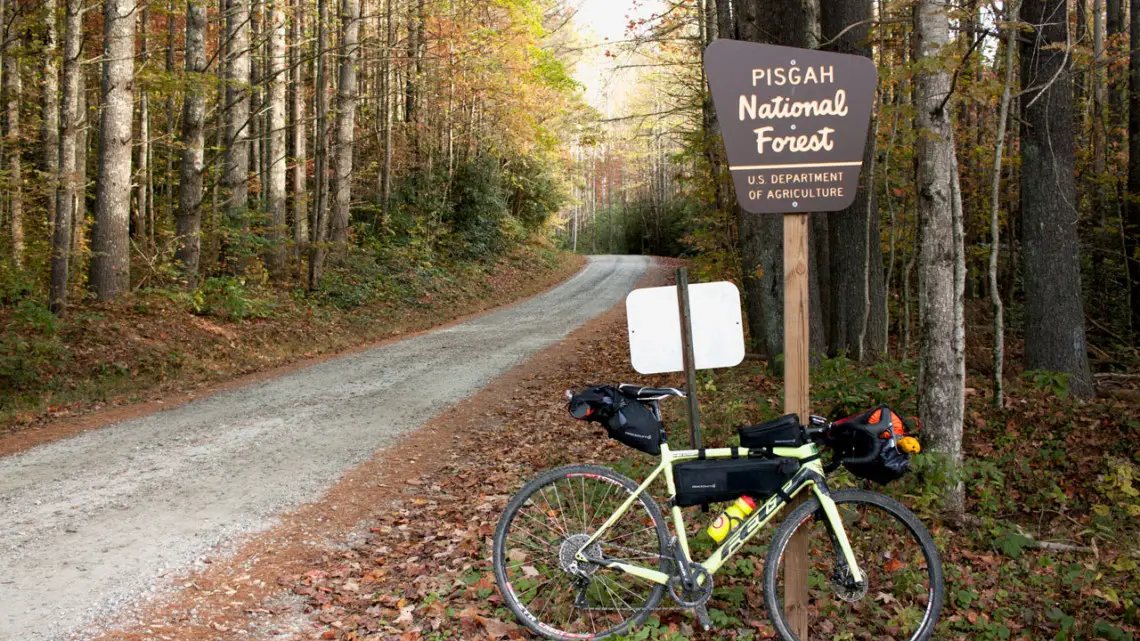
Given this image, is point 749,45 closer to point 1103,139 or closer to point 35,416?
point 35,416

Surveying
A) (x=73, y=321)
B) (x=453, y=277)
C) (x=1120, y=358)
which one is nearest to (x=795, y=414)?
(x=1120, y=358)

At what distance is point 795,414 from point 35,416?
9.37m

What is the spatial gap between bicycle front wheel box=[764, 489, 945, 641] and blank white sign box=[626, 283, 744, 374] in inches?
35.6

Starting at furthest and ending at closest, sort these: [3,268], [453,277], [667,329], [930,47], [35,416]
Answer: [453,277], [3,268], [35,416], [930,47], [667,329]

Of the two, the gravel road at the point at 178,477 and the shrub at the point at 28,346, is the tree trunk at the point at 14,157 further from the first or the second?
the gravel road at the point at 178,477

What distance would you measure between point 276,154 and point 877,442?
17.4 metres

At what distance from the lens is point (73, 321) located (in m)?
12.3

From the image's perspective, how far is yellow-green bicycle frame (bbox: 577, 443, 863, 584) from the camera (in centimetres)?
369

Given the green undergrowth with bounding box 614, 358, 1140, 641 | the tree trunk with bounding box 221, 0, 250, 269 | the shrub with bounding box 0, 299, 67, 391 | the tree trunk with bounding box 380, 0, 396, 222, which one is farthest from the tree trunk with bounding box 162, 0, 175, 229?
the green undergrowth with bounding box 614, 358, 1140, 641

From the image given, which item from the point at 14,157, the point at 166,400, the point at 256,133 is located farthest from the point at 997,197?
the point at 256,133

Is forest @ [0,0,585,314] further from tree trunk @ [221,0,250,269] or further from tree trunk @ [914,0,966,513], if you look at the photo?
tree trunk @ [914,0,966,513]

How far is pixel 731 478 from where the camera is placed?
3766 millimetres

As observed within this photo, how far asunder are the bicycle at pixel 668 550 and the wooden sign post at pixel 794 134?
285mm

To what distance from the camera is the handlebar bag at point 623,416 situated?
383 cm
